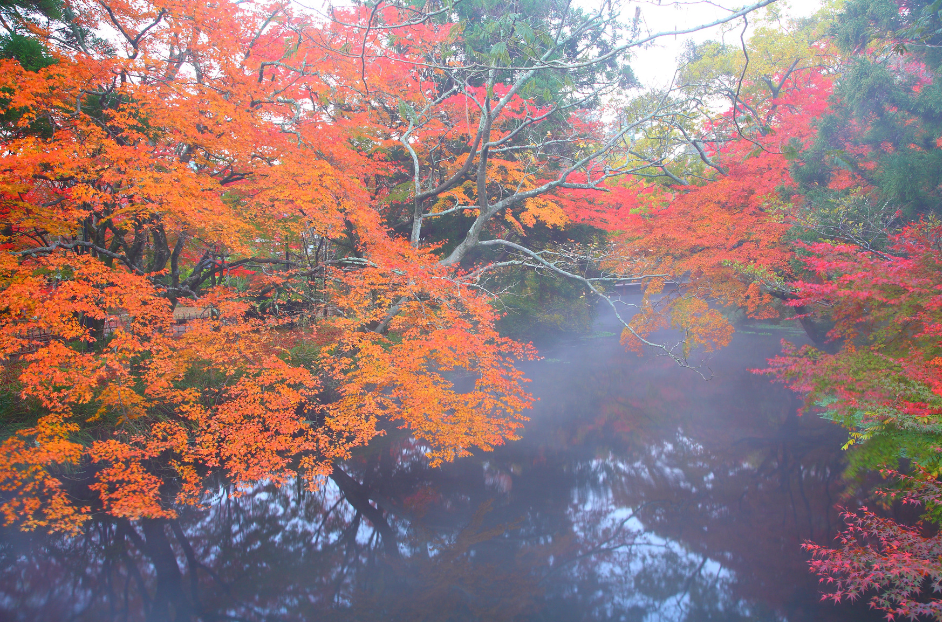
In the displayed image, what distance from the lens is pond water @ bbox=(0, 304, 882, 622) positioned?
527cm

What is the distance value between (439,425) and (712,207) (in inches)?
313

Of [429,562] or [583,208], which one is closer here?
[429,562]

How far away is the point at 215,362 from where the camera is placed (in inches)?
263

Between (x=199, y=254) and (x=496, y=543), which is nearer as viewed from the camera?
(x=496, y=543)

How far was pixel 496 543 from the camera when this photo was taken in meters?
6.46

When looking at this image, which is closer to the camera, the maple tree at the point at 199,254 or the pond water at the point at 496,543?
the pond water at the point at 496,543

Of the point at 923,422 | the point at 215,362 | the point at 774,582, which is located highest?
the point at 923,422

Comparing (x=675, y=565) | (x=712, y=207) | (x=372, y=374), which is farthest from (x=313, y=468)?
(x=712, y=207)

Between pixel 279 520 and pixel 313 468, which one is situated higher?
pixel 313 468

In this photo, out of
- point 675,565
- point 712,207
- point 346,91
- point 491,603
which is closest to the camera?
point 491,603

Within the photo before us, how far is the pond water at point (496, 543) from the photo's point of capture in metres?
5.27

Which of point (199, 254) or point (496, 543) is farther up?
point (199, 254)

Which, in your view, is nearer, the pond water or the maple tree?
the pond water

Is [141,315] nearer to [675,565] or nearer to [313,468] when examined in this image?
[313,468]
